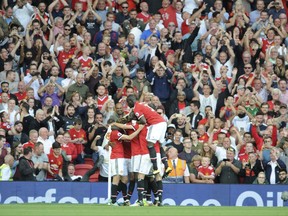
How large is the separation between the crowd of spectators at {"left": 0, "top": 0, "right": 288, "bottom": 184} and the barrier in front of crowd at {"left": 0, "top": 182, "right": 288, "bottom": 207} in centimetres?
62

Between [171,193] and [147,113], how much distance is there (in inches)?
143

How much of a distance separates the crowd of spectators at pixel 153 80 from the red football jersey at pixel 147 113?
3545 mm

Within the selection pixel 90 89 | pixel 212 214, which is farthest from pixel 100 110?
pixel 212 214

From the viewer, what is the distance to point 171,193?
24969 mm

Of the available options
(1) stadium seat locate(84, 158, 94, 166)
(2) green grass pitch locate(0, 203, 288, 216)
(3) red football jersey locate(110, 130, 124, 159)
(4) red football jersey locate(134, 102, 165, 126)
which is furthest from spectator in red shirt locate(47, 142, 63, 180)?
(2) green grass pitch locate(0, 203, 288, 216)

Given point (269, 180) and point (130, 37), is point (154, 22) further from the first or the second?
point (269, 180)

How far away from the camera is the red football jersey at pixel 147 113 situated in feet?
71.5

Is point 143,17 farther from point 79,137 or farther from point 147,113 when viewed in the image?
point 147,113

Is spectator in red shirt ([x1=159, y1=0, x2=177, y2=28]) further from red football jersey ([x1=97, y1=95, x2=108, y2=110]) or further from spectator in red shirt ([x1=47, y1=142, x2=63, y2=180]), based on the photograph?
spectator in red shirt ([x1=47, y1=142, x2=63, y2=180])

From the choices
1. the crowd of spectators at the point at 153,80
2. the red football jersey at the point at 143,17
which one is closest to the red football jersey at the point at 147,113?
the crowd of spectators at the point at 153,80

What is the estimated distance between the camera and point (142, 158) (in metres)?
22.1

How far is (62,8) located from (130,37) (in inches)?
97.9

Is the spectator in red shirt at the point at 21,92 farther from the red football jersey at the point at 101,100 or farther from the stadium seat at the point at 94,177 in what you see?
the stadium seat at the point at 94,177

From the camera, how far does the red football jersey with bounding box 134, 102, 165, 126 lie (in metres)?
21.8
